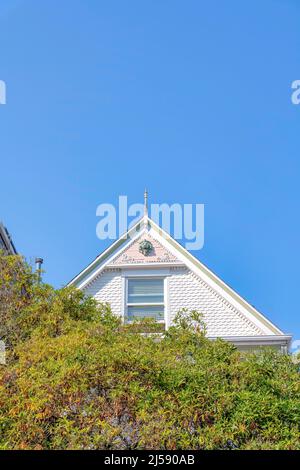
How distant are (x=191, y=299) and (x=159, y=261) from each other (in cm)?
143

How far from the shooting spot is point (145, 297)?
13.8 meters

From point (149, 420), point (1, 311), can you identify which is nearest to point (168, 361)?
point (149, 420)

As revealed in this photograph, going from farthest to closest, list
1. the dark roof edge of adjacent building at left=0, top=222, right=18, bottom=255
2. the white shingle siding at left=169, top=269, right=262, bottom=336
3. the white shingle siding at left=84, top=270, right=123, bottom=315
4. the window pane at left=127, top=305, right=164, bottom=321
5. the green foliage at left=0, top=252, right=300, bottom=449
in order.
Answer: the white shingle siding at left=84, top=270, right=123, bottom=315, the window pane at left=127, top=305, right=164, bottom=321, the white shingle siding at left=169, top=269, right=262, bottom=336, the dark roof edge of adjacent building at left=0, top=222, right=18, bottom=255, the green foliage at left=0, top=252, right=300, bottom=449

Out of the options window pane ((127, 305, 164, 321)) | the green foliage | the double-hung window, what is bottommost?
the green foliage

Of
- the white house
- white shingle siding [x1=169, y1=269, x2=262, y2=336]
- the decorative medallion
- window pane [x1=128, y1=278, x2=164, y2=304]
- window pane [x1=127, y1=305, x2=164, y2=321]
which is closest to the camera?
white shingle siding [x1=169, y1=269, x2=262, y2=336]

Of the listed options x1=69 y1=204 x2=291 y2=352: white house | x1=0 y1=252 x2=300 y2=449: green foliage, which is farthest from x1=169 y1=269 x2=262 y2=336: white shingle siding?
x1=0 y1=252 x2=300 y2=449: green foliage

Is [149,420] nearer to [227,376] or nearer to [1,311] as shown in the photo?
[227,376]

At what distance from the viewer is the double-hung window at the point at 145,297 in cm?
1351

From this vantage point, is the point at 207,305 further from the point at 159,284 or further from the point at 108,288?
the point at 108,288

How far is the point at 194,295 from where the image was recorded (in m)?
13.5

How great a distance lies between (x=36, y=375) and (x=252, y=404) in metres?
2.18

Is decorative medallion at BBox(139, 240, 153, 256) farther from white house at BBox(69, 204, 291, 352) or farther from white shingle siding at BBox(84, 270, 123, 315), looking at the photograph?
white shingle siding at BBox(84, 270, 123, 315)

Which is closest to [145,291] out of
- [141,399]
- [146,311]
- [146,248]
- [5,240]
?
[146,311]

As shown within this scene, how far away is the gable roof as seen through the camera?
13227mm
